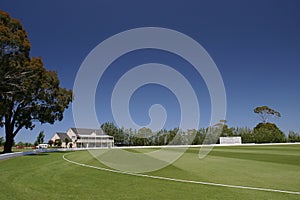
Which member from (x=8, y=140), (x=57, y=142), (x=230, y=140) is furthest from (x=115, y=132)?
(x=8, y=140)

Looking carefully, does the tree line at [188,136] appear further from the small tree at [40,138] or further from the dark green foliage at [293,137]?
the small tree at [40,138]

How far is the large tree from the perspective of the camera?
2256 cm

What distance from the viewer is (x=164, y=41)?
71.6ft

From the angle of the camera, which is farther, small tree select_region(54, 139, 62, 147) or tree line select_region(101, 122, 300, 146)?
small tree select_region(54, 139, 62, 147)

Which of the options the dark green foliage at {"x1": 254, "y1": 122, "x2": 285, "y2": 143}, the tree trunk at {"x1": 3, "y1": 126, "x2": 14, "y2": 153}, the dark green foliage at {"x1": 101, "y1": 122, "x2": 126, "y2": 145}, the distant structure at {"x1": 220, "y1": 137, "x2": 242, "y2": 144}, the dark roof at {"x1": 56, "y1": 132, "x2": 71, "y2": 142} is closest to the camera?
the tree trunk at {"x1": 3, "y1": 126, "x2": 14, "y2": 153}

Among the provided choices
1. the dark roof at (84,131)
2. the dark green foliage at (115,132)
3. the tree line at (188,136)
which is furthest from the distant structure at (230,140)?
the dark roof at (84,131)

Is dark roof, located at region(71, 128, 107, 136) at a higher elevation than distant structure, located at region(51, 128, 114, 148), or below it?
higher

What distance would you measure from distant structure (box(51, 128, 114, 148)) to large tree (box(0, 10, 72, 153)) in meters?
→ 48.3

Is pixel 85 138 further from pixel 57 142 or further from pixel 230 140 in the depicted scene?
pixel 230 140

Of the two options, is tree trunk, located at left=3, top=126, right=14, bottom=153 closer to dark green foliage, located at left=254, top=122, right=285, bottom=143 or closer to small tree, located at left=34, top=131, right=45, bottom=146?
small tree, located at left=34, top=131, right=45, bottom=146

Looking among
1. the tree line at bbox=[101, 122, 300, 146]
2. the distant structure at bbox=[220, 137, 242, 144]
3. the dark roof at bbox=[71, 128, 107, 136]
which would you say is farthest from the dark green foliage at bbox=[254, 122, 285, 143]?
the dark roof at bbox=[71, 128, 107, 136]

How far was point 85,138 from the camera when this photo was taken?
83438 millimetres

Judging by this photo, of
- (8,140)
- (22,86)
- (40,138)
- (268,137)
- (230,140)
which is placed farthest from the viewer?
(40,138)

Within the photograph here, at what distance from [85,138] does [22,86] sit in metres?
61.4
